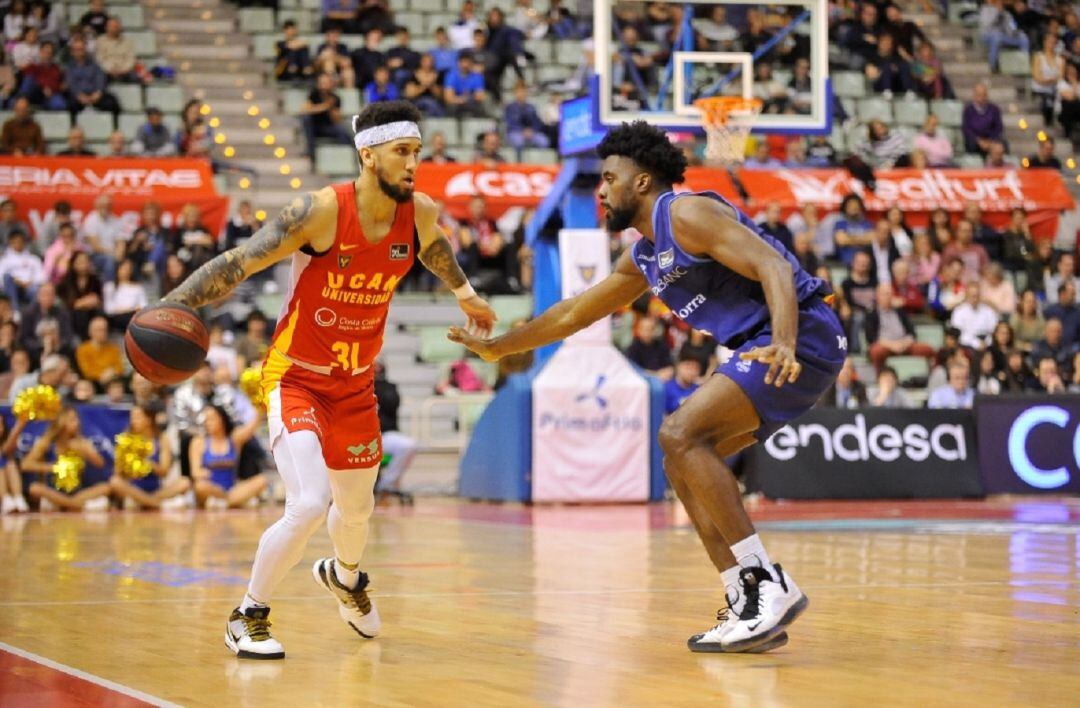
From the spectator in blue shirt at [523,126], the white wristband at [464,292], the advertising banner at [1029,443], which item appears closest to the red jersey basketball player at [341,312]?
the white wristband at [464,292]

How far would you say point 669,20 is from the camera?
23078mm

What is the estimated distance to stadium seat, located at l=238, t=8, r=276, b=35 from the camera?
23.7 m

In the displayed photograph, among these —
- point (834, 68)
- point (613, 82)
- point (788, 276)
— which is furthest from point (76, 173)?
point (788, 276)

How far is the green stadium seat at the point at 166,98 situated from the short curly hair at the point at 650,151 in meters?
16.1

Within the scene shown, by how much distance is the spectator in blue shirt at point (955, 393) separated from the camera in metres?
17.5

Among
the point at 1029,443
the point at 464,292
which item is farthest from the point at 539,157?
the point at 464,292

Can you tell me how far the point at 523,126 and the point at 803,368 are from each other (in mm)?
16271

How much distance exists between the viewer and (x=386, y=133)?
6680 mm

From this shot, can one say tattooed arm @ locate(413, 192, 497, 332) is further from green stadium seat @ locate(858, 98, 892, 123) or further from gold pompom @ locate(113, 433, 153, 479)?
green stadium seat @ locate(858, 98, 892, 123)

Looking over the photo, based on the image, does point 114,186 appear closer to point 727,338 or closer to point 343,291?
point 343,291

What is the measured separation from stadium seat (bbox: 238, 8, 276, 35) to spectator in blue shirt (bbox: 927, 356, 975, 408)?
1130 centimetres

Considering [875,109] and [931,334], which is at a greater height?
[875,109]

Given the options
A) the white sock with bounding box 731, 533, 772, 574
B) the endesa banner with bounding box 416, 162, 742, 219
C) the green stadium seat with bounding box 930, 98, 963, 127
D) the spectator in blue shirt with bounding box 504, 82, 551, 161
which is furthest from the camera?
the green stadium seat with bounding box 930, 98, 963, 127

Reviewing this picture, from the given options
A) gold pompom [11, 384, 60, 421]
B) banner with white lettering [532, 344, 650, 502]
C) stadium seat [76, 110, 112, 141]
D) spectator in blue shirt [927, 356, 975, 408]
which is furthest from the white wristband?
stadium seat [76, 110, 112, 141]
